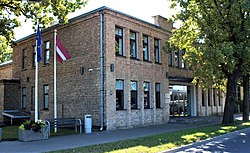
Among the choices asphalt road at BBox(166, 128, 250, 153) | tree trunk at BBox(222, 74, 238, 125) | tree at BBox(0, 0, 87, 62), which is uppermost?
tree at BBox(0, 0, 87, 62)

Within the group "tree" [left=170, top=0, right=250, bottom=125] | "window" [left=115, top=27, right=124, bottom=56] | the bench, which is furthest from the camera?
"window" [left=115, top=27, right=124, bottom=56]

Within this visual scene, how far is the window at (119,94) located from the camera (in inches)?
714

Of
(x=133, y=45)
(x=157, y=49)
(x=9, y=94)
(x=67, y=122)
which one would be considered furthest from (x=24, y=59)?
(x=157, y=49)

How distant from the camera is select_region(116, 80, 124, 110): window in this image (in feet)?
59.5

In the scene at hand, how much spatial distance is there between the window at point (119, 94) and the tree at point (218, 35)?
4815 mm

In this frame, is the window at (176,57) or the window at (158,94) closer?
the window at (158,94)

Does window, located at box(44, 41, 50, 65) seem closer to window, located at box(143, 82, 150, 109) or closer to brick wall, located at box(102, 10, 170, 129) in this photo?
brick wall, located at box(102, 10, 170, 129)

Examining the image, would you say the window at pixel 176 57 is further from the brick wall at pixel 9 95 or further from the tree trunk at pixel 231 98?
the brick wall at pixel 9 95

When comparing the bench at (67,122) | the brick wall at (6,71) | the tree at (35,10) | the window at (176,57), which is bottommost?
the bench at (67,122)

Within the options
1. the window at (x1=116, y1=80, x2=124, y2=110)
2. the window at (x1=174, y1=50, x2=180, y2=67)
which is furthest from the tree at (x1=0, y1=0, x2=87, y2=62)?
the window at (x1=174, y1=50, x2=180, y2=67)

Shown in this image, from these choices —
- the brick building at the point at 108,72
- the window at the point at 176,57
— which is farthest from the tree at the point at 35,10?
the window at the point at 176,57

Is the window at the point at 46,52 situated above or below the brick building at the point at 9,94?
above

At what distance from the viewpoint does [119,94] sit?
18266mm

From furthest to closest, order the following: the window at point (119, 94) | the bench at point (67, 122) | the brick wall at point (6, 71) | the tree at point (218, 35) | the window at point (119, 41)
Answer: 1. the brick wall at point (6, 71)
2. the window at point (119, 41)
3. the window at point (119, 94)
4. the tree at point (218, 35)
5. the bench at point (67, 122)
